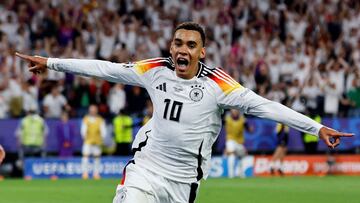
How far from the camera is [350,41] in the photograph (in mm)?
27328

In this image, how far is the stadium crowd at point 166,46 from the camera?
953 inches

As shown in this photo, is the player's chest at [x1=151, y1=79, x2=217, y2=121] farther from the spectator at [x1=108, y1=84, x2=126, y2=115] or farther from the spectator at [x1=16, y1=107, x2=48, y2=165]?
the spectator at [x1=108, y1=84, x2=126, y2=115]

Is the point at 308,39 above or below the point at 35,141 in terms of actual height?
above

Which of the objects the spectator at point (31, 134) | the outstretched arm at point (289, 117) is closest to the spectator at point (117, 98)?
the spectator at point (31, 134)

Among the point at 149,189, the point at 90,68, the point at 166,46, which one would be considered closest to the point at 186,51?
the point at 90,68

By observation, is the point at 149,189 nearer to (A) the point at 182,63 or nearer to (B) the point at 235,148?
(A) the point at 182,63

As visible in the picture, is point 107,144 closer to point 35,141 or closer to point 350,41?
point 35,141

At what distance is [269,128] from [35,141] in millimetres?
6450

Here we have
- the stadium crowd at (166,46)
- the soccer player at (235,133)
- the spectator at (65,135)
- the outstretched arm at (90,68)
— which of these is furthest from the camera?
the soccer player at (235,133)

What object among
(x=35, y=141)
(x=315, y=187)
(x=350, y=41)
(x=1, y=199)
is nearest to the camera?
(x=1, y=199)

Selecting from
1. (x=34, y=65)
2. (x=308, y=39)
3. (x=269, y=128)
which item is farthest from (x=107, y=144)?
(x=34, y=65)

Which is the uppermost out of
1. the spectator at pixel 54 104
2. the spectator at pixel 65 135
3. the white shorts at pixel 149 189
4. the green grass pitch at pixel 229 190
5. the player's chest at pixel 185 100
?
the player's chest at pixel 185 100

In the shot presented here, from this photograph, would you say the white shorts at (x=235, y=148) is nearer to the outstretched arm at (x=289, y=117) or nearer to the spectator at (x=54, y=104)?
the spectator at (x=54, y=104)

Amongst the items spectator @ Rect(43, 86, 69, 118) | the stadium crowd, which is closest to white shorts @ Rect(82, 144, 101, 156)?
the stadium crowd
